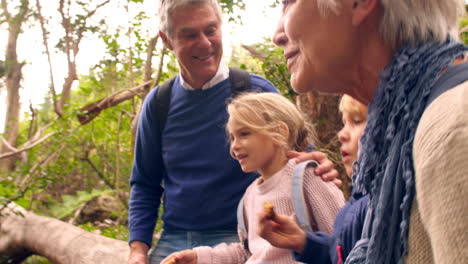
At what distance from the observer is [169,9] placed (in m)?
2.76

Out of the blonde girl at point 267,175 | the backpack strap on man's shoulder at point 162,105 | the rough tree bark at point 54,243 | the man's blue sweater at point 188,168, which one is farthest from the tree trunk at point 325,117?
the rough tree bark at point 54,243

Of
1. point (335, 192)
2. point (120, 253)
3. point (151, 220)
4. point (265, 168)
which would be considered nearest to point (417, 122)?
point (335, 192)

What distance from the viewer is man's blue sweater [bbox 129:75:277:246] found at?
2572 millimetres

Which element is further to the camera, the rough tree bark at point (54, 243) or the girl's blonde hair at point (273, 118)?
the rough tree bark at point (54, 243)

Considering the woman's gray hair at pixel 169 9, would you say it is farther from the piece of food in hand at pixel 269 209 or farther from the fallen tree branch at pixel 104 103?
the fallen tree branch at pixel 104 103

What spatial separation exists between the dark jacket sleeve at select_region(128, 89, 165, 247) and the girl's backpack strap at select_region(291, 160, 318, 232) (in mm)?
1103

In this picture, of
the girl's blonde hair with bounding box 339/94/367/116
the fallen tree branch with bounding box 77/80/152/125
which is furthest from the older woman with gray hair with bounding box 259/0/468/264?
the fallen tree branch with bounding box 77/80/152/125

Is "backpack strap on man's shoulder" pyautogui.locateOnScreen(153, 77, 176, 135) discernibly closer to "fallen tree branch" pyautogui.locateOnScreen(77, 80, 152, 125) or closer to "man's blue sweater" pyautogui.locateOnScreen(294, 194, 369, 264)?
"man's blue sweater" pyautogui.locateOnScreen(294, 194, 369, 264)

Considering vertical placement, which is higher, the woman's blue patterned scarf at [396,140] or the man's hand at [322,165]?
the woman's blue patterned scarf at [396,140]

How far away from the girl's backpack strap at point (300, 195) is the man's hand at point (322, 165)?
43mm

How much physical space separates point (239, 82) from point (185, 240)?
980 mm

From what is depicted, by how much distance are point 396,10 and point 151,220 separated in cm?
217

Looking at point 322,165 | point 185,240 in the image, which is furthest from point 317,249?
point 185,240

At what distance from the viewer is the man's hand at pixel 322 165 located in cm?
199
